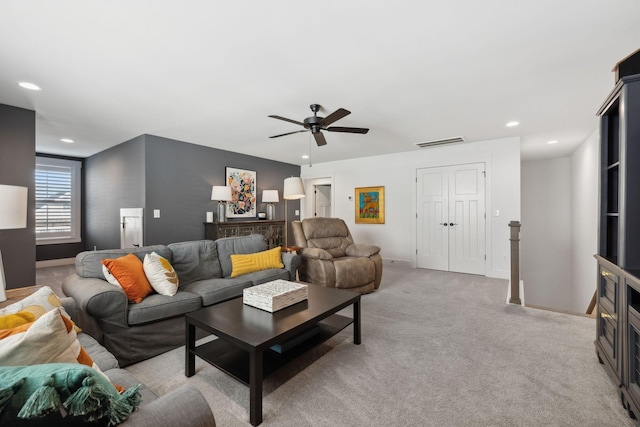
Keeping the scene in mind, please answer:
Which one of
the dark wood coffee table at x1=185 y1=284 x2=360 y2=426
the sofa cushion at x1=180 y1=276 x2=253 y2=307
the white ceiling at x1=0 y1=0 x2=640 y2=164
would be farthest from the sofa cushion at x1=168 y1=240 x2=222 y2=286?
the white ceiling at x1=0 y1=0 x2=640 y2=164

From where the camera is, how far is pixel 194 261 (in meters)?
3.04

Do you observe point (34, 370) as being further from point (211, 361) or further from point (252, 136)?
point (252, 136)

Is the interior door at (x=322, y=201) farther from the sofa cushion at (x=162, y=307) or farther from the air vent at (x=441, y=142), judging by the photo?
the sofa cushion at (x=162, y=307)

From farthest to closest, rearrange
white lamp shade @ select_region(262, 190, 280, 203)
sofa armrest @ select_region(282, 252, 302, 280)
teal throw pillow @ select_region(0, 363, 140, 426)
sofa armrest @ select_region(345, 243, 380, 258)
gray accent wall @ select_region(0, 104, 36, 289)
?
white lamp shade @ select_region(262, 190, 280, 203), sofa armrest @ select_region(345, 243, 380, 258), sofa armrest @ select_region(282, 252, 302, 280), gray accent wall @ select_region(0, 104, 36, 289), teal throw pillow @ select_region(0, 363, 140, 426)

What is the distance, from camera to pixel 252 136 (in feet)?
15.2

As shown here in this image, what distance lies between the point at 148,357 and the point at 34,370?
177 cm

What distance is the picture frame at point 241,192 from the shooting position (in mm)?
5664

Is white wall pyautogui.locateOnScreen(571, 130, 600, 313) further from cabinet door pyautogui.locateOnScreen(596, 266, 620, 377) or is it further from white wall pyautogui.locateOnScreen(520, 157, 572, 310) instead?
cabinet door pyautogui.locateOnScreen(596, 266, 620, 377)

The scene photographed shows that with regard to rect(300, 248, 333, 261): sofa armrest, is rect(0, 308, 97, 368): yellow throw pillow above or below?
above

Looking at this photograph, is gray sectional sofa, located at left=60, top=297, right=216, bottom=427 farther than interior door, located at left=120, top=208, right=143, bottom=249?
No

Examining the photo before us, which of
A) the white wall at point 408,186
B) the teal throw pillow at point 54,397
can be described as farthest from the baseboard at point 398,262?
the teal throw pillow at point 54,397

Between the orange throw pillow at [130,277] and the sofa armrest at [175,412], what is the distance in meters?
1.63

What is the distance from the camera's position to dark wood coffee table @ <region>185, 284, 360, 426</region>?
5.15ft

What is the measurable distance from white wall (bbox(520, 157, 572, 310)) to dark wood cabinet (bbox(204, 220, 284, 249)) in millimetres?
5520
